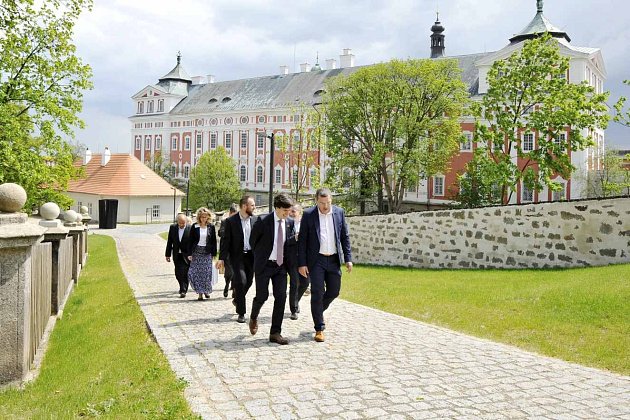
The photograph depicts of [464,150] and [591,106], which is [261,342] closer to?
[591,106]

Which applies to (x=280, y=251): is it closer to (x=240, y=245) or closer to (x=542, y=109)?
(x=240, y=245)

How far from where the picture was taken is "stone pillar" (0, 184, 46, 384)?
564 cm

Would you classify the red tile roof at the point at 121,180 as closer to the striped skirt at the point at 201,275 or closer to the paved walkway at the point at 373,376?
the striped skirt at the point at 201,275

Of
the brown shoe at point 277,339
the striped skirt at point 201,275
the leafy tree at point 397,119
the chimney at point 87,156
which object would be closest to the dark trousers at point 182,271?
the striped skirt at point 201,275

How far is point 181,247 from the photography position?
39.8 ft

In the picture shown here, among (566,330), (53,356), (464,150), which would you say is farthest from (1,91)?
(464,150)

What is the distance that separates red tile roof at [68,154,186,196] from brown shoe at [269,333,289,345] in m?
49.0

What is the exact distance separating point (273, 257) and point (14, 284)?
9.57 ft

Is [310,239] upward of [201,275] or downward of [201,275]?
upward

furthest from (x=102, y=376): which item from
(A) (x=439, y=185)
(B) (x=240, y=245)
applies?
(A) (x=439, y=185)

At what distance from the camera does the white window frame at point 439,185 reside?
171 ft

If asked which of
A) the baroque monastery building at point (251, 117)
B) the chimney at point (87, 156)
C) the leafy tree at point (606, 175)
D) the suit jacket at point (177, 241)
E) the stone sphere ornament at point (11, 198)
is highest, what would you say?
the baroque monastery building at point (251, 117)

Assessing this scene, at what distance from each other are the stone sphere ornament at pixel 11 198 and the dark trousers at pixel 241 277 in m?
3.64

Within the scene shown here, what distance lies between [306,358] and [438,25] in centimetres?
6363
